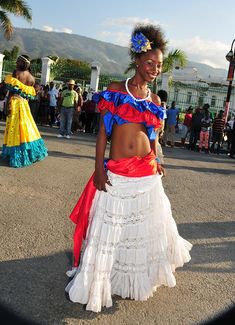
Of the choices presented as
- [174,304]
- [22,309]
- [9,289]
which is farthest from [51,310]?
[174,304]

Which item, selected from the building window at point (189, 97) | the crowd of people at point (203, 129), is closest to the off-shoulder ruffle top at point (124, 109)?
the crowd of people at point (203, 129)

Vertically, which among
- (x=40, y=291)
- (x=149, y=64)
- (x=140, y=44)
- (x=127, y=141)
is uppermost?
(x=140, y=44)

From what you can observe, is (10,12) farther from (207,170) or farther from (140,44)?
(140,44)

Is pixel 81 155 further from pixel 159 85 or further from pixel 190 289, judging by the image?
pixel 159 85

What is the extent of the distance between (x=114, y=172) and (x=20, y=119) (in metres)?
4.81

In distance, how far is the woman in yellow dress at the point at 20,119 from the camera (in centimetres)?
739

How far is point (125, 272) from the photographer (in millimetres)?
3217

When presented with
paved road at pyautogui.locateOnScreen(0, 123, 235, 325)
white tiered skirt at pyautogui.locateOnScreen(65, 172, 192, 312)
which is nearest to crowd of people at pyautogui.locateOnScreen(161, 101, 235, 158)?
paved road at pyautogui.locateOnScreen(0, 123, 235, 325)

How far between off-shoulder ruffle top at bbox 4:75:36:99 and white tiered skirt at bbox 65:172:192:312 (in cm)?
459

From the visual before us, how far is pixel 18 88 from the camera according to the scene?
732 cm

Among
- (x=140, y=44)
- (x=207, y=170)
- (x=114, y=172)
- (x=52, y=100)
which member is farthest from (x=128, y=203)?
(x=52, y=100)

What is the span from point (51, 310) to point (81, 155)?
7137mm

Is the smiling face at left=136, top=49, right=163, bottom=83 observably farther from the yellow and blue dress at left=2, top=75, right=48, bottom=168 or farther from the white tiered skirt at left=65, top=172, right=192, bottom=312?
the yellow and blue dress at left=2, top=75, right=48, bottom=168

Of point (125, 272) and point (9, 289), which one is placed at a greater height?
point (125, 272)
